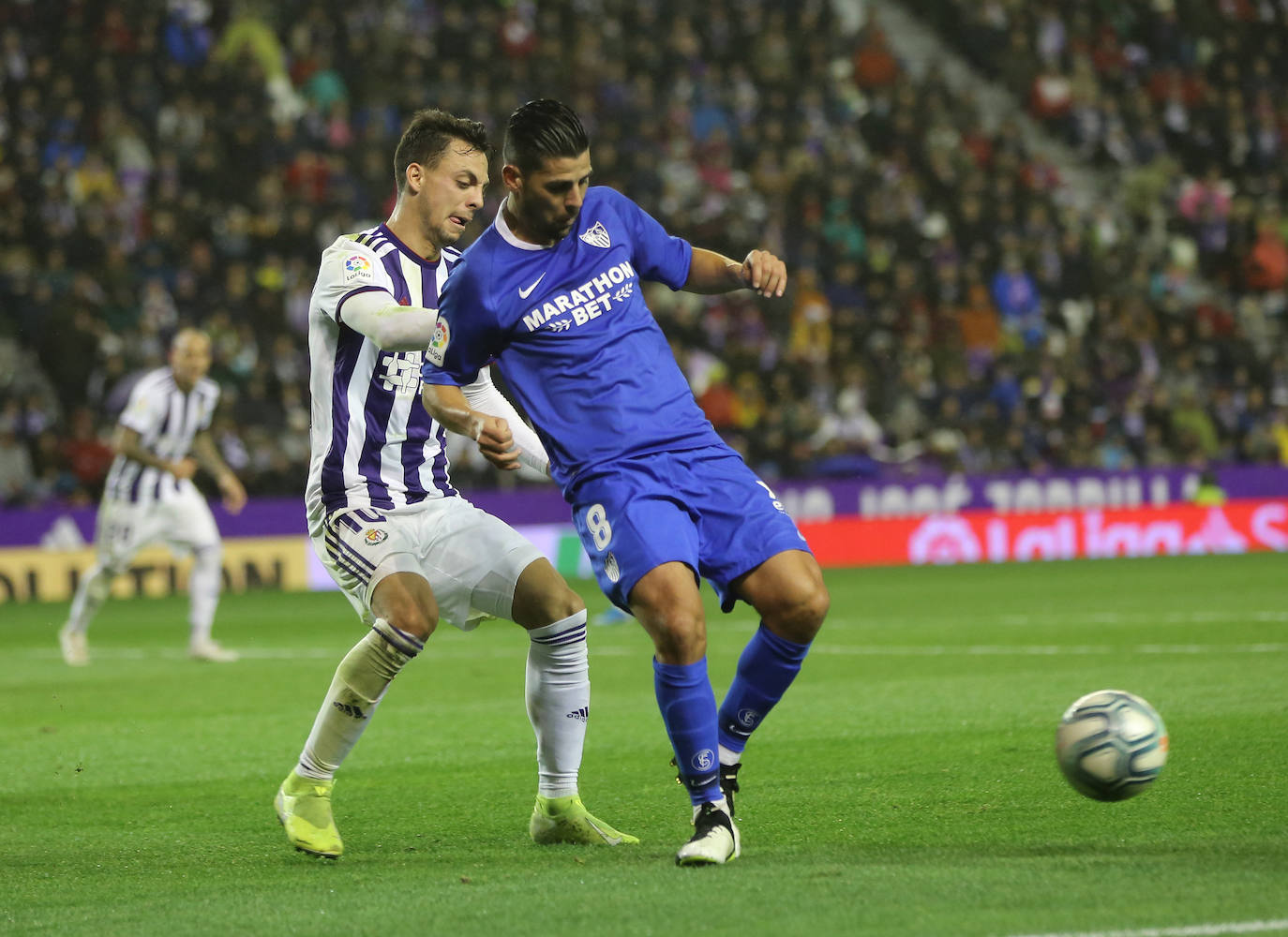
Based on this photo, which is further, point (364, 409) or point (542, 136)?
point (364, 409)

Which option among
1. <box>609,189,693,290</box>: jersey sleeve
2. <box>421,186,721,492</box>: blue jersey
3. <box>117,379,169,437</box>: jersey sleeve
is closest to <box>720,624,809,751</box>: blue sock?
<box>421,186,721,492</box>: blue jersey

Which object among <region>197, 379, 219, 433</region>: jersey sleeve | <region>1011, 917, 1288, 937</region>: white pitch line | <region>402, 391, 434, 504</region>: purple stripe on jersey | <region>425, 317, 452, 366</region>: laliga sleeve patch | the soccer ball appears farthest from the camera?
<region>197, 379, 219, 433</region>: jersey sleeve

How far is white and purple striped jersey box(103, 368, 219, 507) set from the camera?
13266mm

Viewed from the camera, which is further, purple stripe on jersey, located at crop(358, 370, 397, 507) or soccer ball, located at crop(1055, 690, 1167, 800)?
purple stripe on jersey, located at crop(358, 370, 397, 507)

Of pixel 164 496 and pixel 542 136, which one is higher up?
pixel 542 136

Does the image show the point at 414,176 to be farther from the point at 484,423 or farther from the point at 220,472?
the point at 220,472

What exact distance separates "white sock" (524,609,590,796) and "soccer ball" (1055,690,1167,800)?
1557 millimetres

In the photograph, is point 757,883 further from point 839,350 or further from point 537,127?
point 839,350

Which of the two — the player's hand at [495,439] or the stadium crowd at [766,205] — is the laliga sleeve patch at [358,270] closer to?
the player's hand at [495,439]

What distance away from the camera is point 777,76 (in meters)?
25.6

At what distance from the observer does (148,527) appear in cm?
1359

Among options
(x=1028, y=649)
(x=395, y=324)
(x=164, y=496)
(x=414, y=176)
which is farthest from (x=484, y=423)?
(x=164, y=496)

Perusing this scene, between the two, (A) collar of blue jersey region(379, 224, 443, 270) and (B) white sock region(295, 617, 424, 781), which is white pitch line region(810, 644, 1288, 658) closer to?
(A) collar of blue jersey region(379, 224, 443, 270)

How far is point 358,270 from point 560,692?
1.54m
